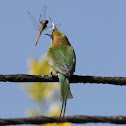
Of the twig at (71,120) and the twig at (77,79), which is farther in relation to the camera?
the twig at (77,79)

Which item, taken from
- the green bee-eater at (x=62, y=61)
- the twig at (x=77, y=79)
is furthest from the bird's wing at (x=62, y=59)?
the twig at (x=77, y=79)

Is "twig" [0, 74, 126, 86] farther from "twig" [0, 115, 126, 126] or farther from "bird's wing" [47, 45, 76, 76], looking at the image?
"twig" [0, 115, 126, 126]

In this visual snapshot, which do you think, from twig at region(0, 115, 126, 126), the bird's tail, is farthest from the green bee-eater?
twig at region(0, 115, 126, 126)

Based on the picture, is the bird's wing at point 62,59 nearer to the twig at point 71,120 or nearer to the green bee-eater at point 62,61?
the green bee-eater at point 62,61

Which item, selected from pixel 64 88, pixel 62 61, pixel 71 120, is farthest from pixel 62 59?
pixel 71 120

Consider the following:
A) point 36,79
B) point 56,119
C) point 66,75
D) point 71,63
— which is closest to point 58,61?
point 71,63

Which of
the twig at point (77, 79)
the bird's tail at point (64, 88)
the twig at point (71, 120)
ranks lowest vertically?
the bird's tail at point (64, 88)

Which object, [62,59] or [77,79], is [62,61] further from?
[77,79]
